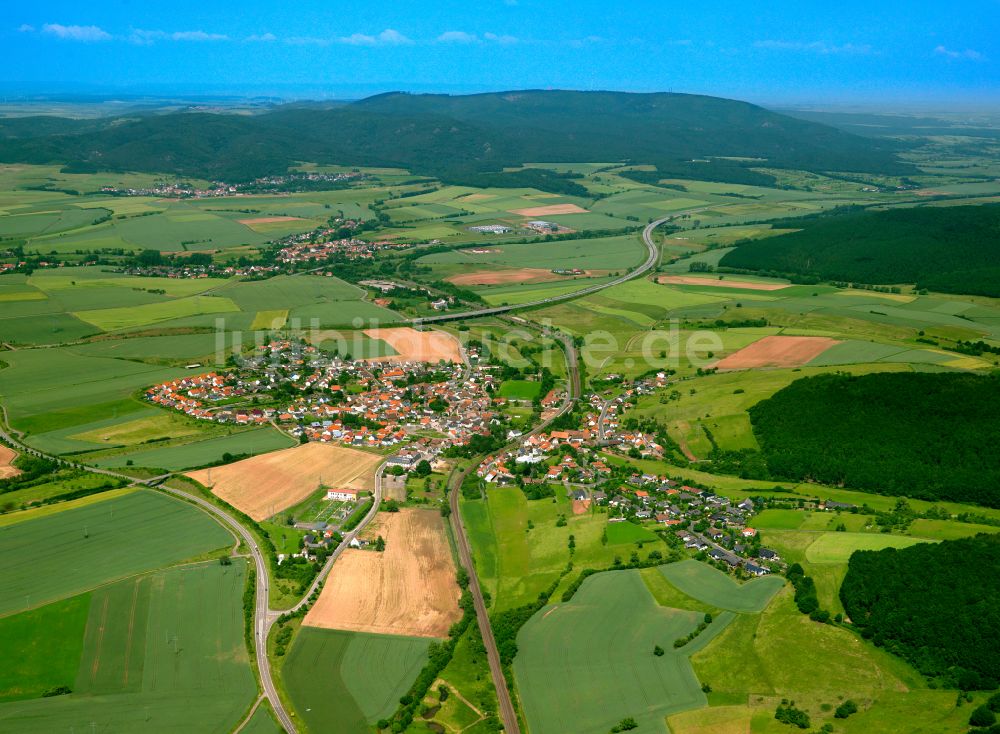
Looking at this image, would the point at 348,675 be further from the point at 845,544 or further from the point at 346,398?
the point at 346,398

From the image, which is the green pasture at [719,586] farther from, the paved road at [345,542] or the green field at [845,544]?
the paved road at [345,542]

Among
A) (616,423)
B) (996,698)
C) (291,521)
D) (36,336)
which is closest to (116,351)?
(36,336)

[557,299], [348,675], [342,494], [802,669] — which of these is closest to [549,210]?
[557,299]

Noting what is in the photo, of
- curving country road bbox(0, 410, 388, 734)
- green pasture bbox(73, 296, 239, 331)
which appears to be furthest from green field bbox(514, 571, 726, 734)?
green pasture bbox(73, 296, 239, 331)

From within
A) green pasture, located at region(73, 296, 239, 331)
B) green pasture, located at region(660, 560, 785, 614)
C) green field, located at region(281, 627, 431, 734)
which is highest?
green pasture, located at region(73, 296, 239, 331)

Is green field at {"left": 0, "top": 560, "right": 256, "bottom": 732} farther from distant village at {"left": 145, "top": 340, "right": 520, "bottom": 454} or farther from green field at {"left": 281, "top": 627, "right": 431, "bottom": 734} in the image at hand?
distant village at {"left": 145, "top": 340, "right": 520, "bottom": 454}

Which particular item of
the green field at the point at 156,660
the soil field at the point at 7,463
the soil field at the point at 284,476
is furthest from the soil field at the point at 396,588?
the soil field at the point at 7,463
